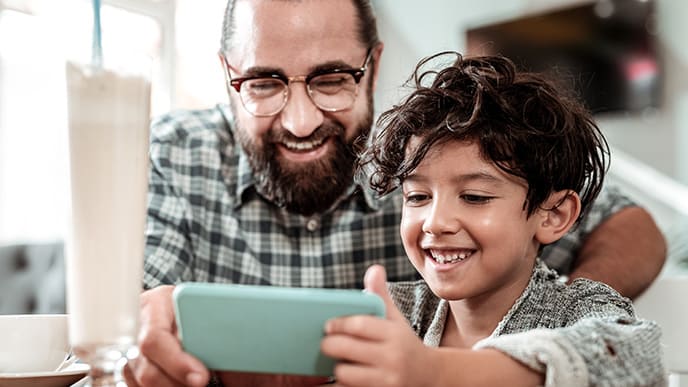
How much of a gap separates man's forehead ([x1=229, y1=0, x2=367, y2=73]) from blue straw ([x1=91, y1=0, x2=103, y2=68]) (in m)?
0.72

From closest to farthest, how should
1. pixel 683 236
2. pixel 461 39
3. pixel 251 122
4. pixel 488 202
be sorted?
pixel 488 202
pixel 251 122
pixel 683 236
pixel 461 39

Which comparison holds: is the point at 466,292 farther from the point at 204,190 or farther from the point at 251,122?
the point at 204,190

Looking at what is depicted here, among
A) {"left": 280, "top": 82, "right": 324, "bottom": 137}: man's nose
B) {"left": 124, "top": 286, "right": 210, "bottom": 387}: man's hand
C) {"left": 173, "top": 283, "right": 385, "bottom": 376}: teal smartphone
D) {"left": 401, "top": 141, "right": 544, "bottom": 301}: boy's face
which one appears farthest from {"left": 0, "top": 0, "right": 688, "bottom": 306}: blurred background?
{"left": 173, "top": 283, "right": 385, "bottom": 376}: teal smartphone

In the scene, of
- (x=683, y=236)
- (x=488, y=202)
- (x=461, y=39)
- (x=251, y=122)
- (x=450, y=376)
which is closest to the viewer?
(x=450, y=376)

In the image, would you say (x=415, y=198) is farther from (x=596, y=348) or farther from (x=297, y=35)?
(x=297, y=35)

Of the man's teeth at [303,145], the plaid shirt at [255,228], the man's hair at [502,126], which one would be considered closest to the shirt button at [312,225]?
the plaid shirt at [255,228]

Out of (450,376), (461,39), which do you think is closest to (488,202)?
(450,376)

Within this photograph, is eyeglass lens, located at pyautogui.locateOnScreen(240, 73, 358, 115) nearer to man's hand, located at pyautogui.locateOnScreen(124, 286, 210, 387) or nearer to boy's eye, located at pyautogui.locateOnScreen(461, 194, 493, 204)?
boy's eye, located at pyautogui.locateOnScreen(461, 194, 493, 204)

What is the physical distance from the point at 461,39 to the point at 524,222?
4.40 m

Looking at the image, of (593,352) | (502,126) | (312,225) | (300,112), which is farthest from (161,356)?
(312,225)

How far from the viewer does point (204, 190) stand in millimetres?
1607

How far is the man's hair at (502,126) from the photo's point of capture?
0.98 metres

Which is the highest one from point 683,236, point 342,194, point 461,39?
point 461,39

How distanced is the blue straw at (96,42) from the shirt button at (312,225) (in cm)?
93
